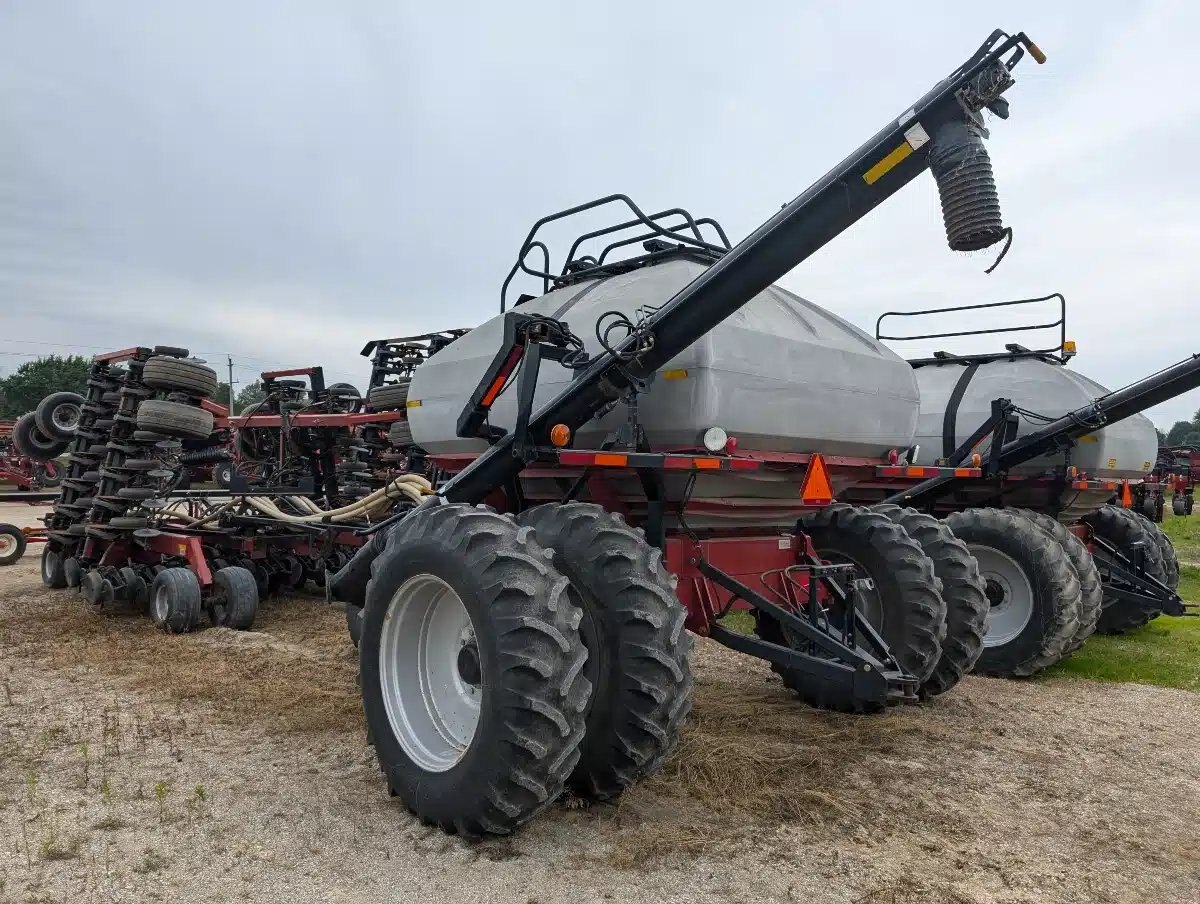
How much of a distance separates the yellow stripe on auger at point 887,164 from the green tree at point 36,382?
195 feet

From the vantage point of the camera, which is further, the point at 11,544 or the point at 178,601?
the point at 11,544

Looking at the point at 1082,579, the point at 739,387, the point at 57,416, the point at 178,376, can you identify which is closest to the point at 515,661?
the point at 739,387

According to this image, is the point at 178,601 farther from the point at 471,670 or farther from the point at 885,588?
the point at 885,588

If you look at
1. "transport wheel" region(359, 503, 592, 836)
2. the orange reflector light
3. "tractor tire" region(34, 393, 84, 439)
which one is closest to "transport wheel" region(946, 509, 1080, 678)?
the orange reflector light

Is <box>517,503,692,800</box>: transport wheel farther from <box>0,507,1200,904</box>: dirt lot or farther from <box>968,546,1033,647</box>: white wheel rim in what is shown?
<box>968,546,1033,647</box>: white wheel rim

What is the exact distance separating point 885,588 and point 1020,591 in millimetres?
2634

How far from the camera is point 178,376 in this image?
27.6 feet

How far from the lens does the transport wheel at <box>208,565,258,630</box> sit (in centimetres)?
769

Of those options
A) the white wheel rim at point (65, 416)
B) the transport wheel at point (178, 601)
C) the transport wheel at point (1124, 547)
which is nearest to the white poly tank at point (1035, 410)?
the transport wheel at point (1124, 547)

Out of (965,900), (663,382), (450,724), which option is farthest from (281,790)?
(965,900)

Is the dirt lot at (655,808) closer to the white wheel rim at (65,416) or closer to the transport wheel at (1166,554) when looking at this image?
the transport wheel at (1166,554)

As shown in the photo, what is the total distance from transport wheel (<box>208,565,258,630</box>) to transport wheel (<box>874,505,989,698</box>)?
5.40 m

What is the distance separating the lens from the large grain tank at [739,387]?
4.23 m

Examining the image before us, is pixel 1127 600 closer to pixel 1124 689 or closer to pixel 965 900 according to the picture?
pixel 1124 689
